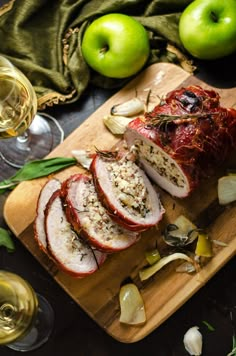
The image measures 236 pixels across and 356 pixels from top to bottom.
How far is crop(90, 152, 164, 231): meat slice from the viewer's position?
2.79 m

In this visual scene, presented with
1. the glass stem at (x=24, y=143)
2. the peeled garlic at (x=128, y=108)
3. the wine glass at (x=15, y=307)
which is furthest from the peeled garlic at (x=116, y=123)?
the wine glass at (x=15, y=307)

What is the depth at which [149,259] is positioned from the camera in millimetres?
2875

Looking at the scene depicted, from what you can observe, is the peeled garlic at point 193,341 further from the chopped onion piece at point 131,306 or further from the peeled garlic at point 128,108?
the peeled garlic at point 128,108

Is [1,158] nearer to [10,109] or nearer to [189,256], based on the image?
[10,109]

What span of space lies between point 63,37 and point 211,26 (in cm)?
69

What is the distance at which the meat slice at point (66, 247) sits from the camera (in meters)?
2.82

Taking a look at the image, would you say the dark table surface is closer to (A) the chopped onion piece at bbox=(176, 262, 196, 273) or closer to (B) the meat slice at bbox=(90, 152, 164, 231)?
(A) the chopped onion piece at bbox=(176, 262, 196, 273)

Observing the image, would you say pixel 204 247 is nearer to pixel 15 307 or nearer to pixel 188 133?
pixel 188 133

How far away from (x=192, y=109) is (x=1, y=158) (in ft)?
3.07

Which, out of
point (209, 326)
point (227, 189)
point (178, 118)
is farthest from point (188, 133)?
point (209, 326)

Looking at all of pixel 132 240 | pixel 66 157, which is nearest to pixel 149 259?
pixel 132 240

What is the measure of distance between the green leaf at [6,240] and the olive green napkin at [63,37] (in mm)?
586

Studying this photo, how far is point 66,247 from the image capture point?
284 centimetres

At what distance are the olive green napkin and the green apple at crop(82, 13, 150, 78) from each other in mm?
106
